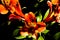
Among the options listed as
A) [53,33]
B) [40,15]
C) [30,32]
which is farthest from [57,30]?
[30,32]

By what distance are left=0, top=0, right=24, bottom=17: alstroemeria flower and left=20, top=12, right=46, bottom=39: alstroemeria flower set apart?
0.05 metres

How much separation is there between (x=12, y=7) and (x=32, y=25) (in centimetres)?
18

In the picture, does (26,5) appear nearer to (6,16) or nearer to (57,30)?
(6,16)

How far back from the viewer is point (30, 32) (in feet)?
4.00

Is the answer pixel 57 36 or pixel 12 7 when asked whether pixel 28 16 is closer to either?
pixel 12 7

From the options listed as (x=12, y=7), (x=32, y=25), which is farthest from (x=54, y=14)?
(x=12, y=7)

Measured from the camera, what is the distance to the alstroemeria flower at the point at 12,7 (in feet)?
3.82

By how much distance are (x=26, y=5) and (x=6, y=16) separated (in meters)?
0.18

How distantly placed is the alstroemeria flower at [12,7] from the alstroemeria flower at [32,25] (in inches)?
2.1

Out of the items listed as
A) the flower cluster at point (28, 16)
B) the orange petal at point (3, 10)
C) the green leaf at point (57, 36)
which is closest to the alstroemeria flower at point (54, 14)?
the flower cluster at point (28, 16)

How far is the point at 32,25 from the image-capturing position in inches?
46.0

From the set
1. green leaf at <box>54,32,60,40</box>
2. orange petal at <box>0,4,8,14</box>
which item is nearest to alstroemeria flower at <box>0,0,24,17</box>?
orange petal at <box>0,4,8,14</box>

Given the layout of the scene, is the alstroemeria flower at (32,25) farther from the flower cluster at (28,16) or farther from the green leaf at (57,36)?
the green leaf at (57,36)

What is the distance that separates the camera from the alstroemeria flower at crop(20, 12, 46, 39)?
1146mm
